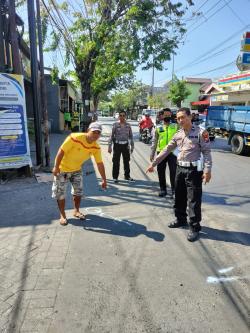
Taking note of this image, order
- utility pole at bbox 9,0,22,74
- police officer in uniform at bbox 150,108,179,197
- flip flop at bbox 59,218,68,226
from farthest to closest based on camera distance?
utility pole at bbox 9,0,22,74 → police officer in uniform at bbox 150,108,179,197 → flip flop at bbox 59,218,68,226

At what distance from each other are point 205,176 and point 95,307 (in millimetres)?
2255

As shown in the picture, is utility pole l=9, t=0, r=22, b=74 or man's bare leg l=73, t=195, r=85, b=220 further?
utility pole l=9, t=0, r=22, b=74

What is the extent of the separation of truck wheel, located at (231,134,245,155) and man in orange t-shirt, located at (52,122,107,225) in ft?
31.4

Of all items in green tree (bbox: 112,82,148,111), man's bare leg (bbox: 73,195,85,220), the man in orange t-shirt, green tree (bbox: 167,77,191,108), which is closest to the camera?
the man in orange t-shirt

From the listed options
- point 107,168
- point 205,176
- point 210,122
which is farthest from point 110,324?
point 210,122

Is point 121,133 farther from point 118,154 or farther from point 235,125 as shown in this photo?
point 235,125

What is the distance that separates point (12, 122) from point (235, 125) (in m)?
9.50

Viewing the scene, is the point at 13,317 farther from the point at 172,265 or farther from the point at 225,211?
the point at 225,211

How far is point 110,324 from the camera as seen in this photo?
272 centimetres

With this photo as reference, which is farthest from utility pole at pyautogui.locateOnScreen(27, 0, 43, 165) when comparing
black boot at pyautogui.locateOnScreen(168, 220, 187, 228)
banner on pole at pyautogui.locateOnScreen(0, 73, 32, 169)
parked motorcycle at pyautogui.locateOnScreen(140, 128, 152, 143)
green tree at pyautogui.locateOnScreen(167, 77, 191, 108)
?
green tree at pyautogui.locateOnScreen(167, 77, 191, 108)

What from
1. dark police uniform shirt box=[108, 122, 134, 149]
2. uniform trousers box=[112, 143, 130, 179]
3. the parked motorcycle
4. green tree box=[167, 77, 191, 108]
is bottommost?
the parked motorcycle

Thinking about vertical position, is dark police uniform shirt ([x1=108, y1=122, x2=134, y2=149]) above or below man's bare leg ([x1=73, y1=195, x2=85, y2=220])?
above

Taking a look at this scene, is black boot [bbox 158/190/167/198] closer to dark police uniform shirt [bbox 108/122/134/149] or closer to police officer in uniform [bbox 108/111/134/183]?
police officer in uniform [bbox 108/111/134/183]

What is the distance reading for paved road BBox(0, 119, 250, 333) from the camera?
2791 millimetres
